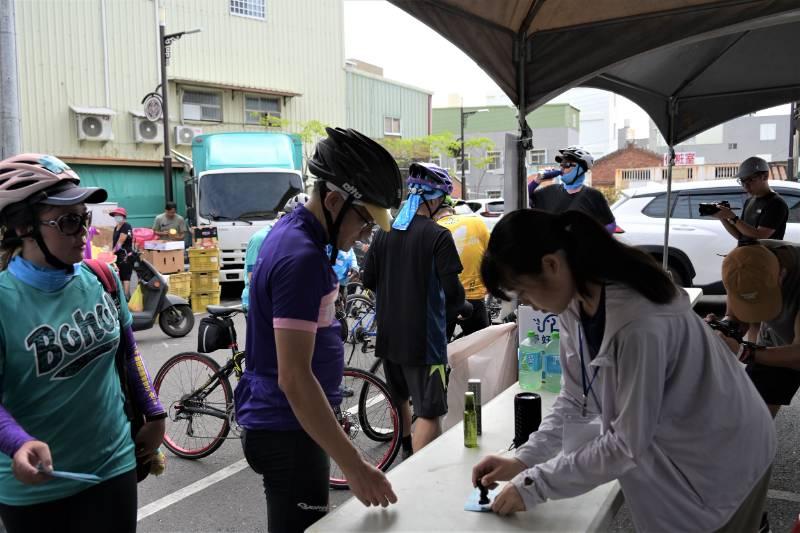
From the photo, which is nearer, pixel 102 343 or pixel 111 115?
pixel 102 343

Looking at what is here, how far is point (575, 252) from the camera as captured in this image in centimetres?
170

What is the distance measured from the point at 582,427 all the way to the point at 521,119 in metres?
2.64

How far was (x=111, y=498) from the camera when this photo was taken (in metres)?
2.13

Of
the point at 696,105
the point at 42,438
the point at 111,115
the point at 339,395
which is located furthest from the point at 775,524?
the point at 111,115

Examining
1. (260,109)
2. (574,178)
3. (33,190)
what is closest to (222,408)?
(33,190)

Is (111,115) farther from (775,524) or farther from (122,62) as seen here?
(775,524)

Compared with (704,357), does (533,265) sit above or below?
above

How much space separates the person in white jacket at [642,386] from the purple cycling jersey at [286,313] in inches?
18.9

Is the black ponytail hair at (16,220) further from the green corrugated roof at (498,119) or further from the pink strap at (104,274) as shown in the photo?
the green corrugated roof at (498,119)

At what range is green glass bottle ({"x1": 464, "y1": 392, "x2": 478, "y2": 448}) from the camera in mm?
2569

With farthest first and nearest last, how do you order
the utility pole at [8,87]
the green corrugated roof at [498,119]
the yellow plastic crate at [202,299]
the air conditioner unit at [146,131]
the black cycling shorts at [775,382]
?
the green corrugated roof at [498,119], the air conditioner unit at [146,131], the yellow plastic crate at [202,299], the utility pole at [8,87], the black cycling shorts at [775,382]

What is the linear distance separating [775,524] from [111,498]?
3457 millimetres

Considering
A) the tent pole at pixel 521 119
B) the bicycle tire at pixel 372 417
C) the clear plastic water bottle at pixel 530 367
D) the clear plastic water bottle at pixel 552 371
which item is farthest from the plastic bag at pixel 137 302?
the clear plastic water bottle at pixel 552 371

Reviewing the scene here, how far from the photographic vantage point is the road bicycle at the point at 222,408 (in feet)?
15.1
